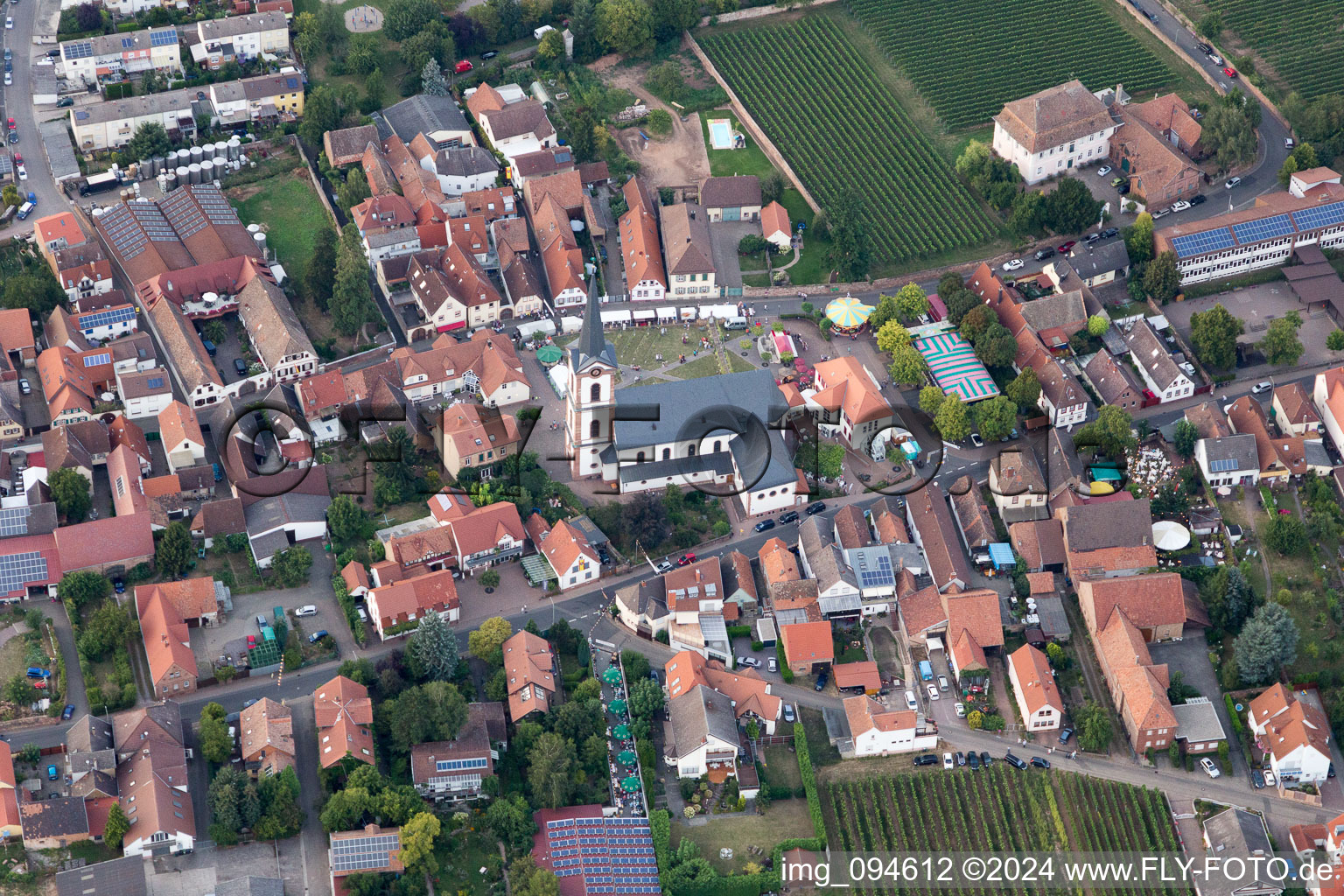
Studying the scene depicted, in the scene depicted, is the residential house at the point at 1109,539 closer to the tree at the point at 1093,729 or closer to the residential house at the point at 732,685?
the tree at the point at 1093,729

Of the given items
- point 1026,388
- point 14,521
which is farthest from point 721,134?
point 14,521

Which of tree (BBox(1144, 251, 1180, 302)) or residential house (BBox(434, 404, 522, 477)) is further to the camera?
tree (BBox(1144, 251, 1180, 302))

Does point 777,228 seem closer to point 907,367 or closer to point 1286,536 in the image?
point 907,367

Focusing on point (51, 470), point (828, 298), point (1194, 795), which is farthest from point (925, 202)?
point (51, 470)

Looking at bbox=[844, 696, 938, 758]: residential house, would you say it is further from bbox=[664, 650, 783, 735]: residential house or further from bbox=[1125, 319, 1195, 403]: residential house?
bbox=[1125, 319, 1195, 403]: residential house

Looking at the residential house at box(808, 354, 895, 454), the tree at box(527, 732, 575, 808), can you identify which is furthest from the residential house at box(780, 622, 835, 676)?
the residential house at box(808, 354, 895, 454)

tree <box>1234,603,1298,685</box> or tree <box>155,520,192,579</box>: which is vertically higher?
tree <box>155,520,192,579</box>

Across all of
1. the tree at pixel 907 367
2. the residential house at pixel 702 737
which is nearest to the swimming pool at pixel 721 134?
the tree at pixel 907 367
